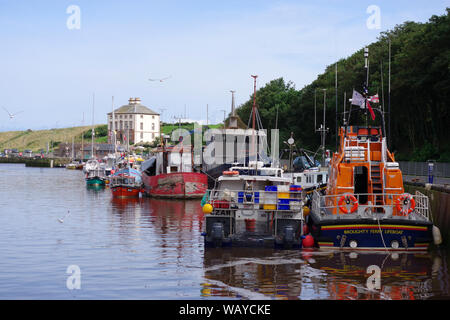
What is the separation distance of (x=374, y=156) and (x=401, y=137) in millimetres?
48093

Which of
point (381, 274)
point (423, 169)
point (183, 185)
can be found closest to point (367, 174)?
point (381, 274)

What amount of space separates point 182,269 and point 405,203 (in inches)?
369

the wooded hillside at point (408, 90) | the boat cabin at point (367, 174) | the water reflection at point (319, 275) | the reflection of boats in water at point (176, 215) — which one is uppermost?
the wooded hillside at point (408, 90)

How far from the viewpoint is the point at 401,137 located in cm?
7181

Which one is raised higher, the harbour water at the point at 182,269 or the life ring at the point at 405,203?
the life ring at the point at 405,203

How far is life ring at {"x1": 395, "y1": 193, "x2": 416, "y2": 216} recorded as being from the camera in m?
23.0

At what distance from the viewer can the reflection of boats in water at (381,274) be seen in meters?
17.4

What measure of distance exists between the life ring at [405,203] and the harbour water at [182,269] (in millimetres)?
1715

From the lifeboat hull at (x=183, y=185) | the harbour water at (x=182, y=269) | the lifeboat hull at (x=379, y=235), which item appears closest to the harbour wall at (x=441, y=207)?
the harbour water at (x=182, y=269)

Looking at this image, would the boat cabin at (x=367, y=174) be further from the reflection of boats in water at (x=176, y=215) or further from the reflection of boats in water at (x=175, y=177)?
the reflection of boats in water at (x=175, y=177)

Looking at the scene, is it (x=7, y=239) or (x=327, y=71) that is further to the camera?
(x=327, y=71)

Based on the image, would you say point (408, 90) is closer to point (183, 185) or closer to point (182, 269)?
point (183, 185)
